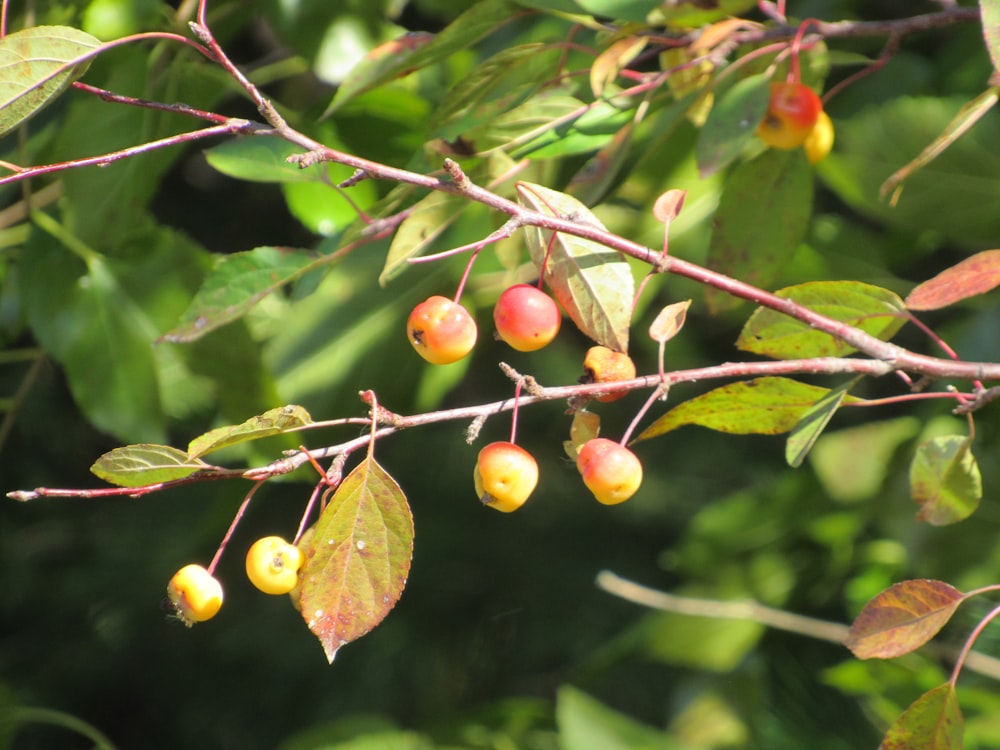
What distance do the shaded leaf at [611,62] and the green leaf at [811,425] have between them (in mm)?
203

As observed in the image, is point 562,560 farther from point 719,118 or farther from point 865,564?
point 719,118

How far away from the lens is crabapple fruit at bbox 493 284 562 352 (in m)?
0.41

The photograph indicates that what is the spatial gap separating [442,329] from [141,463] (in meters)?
0.13

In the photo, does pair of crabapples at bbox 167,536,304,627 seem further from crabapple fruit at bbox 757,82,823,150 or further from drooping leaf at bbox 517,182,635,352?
crabapple fruit at bbox 757,82,823,150

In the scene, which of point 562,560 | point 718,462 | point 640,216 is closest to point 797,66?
point 640,216

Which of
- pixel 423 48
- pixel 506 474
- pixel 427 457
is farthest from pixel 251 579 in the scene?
pixel 427 457

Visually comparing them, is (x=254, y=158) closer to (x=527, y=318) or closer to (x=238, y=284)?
(x=238, y=284)

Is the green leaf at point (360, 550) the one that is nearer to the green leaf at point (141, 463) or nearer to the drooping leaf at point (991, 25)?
the green leaf at point (141, 463)

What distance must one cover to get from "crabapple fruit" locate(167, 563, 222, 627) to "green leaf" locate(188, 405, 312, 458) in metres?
0.06

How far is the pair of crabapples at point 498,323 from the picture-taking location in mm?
406

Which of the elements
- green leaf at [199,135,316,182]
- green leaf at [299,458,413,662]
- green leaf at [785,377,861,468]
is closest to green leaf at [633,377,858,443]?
green leaf at [785,377,861,468]

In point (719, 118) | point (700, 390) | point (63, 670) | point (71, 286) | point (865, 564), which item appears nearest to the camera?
point (719, 118)

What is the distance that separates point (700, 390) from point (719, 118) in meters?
0.55

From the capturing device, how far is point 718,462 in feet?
3.79
